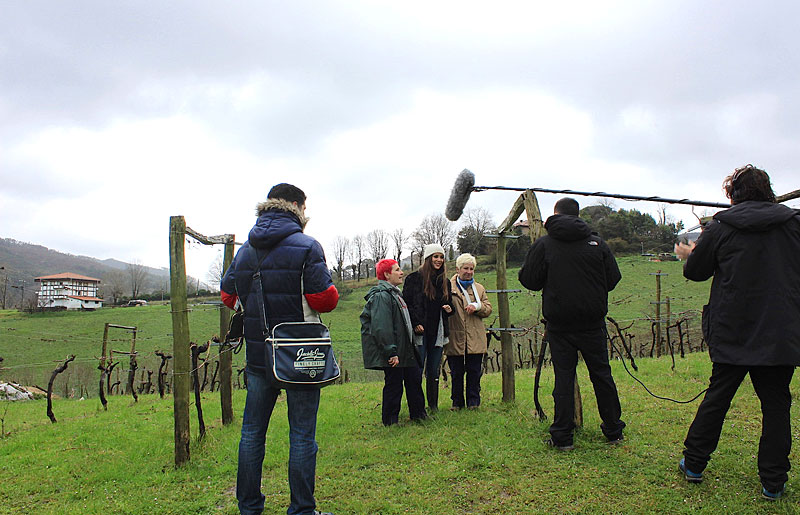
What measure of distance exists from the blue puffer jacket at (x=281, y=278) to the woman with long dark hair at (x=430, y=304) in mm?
2601

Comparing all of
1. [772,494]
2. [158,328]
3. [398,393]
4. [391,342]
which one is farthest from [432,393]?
[158,328]

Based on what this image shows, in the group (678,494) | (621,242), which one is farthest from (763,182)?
(621,242)

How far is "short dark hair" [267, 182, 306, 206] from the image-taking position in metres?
3.32

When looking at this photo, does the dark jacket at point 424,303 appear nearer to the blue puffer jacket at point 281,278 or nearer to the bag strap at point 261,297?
the blue puffer jacket at point 281,278

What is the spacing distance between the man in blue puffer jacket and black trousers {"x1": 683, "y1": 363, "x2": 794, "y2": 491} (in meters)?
2.54

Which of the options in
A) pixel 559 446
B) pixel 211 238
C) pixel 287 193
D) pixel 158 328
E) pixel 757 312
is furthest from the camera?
pixel 158 328

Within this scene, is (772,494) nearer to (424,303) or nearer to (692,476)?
(692,476)

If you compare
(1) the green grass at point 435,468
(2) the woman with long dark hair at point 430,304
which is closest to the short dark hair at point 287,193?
(1) the green grass at point 435,468

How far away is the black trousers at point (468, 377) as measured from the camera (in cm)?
583

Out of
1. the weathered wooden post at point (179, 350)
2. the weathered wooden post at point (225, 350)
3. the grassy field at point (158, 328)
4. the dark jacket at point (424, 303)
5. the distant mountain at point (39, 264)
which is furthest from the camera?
the distant mountain at point (39, 264)

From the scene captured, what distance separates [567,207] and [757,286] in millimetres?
1566

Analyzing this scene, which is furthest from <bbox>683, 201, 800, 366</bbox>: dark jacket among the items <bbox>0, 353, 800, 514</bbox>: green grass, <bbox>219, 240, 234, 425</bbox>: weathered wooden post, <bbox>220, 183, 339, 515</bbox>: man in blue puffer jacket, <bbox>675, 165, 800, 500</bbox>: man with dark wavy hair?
<bbox>219, 240, 234, 425</bbox>: weathered wooden post

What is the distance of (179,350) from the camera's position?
448 centimetres

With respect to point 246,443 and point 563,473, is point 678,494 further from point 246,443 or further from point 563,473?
point 246,443
